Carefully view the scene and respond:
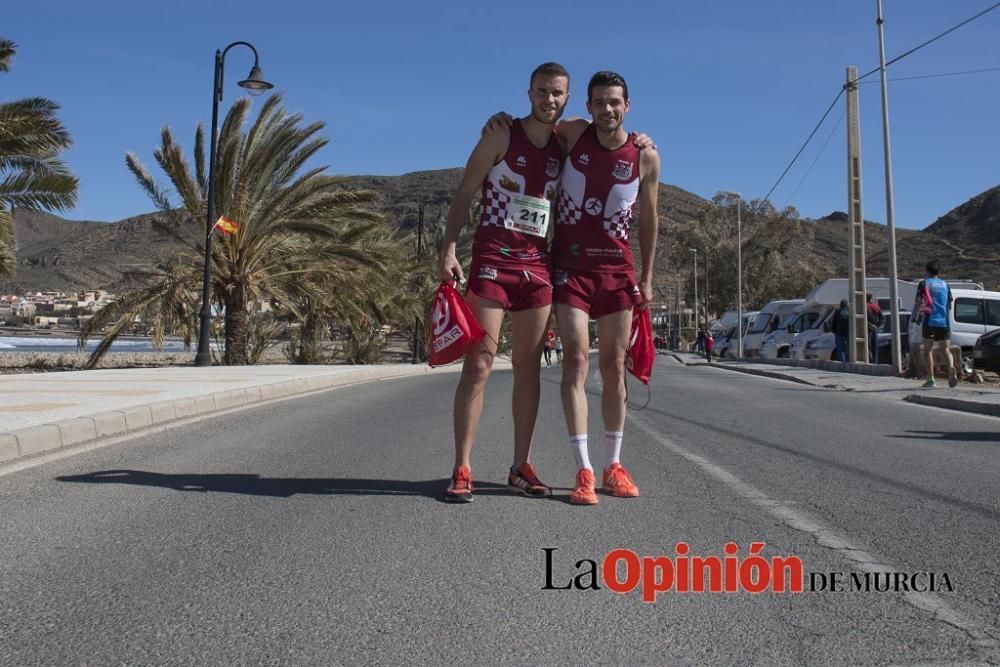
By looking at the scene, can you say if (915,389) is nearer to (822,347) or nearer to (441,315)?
(441,315)

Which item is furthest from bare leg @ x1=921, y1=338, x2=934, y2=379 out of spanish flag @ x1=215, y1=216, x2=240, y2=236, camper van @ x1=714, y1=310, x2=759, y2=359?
camper van @ x1=714, y1=310, x2=759, y2=359

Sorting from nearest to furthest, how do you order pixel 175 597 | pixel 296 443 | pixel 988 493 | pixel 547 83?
1. pixel 175 597
2. pixel 547 83
3. pixel 988 493
4. pixel 296 443

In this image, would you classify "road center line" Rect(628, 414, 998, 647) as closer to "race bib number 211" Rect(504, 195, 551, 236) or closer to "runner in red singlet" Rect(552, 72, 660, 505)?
"runner in red singlet" Rect(552, 72, 660, 505)

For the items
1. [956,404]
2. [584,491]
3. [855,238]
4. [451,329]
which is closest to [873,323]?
[855,238]

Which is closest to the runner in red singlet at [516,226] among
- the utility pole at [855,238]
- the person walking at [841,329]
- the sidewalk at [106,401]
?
the sidewalk at [106,401]

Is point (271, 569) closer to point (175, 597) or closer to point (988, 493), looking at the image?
point (175, 597)

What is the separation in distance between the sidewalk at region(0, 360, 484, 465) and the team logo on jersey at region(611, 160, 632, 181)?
14.4ft

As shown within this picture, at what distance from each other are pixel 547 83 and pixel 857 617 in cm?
274

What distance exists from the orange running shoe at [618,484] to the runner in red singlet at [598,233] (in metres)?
0.21

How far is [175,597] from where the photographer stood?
3203mm

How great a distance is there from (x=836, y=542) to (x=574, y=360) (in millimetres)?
1435

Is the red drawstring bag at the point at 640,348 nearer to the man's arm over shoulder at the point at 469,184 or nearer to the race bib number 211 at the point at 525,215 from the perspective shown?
the race bib number 211 at the point at 525,215

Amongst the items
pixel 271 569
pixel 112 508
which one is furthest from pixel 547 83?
pixel 112 508

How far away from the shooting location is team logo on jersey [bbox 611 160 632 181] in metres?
4.60
